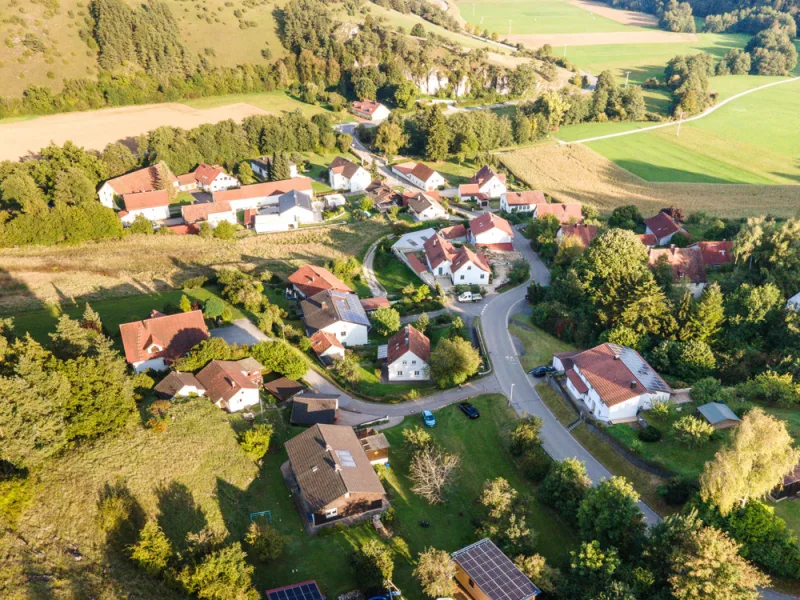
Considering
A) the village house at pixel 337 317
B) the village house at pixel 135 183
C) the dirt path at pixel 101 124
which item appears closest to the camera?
the village house at pixel 337 317

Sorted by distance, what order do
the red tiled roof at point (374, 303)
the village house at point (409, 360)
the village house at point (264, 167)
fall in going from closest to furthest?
the village house at point (409, 360) < the red tiled roof at point (374, 303) < the village house at point (264, 167)

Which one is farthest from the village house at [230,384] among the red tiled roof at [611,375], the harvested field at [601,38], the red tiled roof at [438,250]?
the harvested field at [601,38]

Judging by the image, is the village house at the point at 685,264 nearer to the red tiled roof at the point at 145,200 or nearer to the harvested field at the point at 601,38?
the red tiled roof at the point at 145,200

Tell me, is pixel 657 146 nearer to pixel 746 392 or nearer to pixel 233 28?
pixel 746 392

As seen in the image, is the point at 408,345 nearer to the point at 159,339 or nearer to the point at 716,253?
the point at 159,339

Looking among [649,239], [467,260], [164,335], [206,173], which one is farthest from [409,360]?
[206,173]

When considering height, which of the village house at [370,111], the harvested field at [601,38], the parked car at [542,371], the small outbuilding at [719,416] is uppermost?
the harvested field at [601,38]
